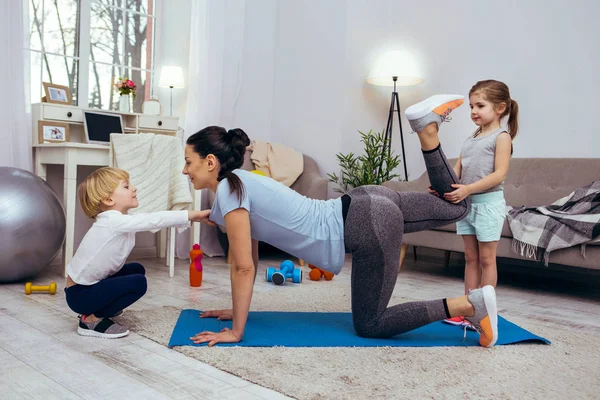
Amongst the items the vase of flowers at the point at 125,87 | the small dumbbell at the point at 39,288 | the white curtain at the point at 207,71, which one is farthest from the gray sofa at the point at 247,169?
the small dumbbell at the point at 39,288

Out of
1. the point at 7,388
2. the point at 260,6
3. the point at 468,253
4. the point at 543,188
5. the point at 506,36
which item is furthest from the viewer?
the point at 260,6

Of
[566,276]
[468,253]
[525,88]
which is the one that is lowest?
[566,276]

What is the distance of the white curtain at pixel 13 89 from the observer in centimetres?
302

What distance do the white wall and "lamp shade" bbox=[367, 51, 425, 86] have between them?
9.6 inches

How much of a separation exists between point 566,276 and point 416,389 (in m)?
2.59

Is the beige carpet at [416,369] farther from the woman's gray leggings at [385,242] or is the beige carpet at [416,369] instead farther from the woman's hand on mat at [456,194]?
the woman's hand on mat at [456,194]

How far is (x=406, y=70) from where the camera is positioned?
3.90 m

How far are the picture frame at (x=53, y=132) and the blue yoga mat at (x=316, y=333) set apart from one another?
65.3 inches

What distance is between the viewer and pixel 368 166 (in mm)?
3822

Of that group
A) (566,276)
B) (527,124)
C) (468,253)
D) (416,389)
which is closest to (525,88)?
(527,124)

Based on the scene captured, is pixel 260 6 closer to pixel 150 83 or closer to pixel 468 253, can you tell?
pixel 150 83

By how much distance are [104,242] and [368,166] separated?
2.37 m

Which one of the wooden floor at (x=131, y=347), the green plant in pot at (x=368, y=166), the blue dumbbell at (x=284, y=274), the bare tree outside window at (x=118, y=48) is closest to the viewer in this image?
the wooden floor at (x=131, y=347)

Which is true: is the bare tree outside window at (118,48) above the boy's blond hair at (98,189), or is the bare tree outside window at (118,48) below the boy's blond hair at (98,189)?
above
